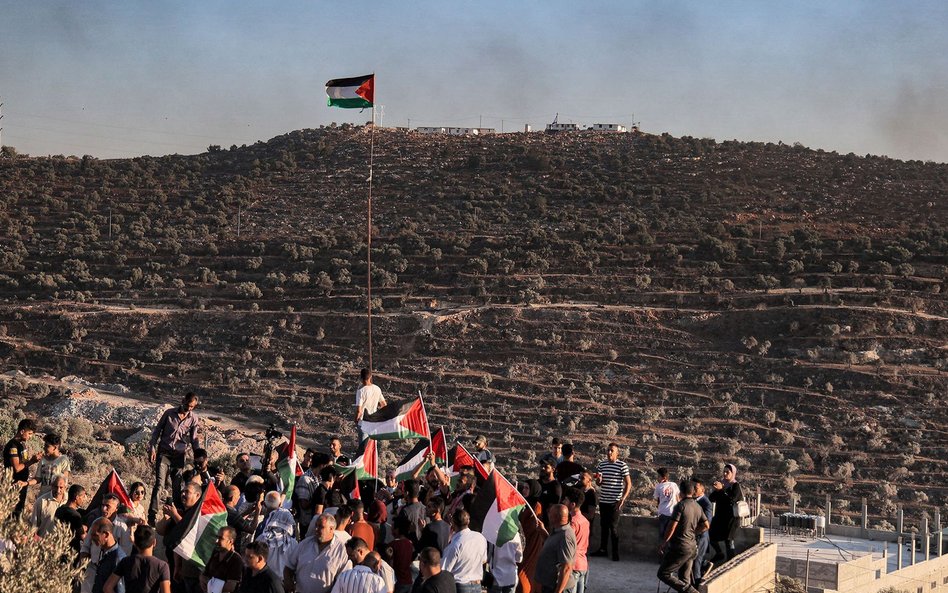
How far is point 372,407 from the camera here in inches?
612

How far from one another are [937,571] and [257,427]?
20628mm

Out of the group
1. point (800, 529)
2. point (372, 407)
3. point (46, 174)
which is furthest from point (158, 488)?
point (46, 174)

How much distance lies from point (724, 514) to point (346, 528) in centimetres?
524

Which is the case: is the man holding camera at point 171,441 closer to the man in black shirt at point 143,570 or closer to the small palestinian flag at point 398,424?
the small palestinian flag at point 398,424

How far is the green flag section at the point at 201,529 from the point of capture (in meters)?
10.2

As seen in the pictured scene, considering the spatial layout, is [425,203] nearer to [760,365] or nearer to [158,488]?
[760,365]

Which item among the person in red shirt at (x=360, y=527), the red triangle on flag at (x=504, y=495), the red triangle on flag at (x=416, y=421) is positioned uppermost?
the red triangle on flag at (x=416, y=421)

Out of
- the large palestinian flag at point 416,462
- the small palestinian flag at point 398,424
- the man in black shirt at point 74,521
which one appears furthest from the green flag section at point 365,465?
the man in black shirt at point 74,521

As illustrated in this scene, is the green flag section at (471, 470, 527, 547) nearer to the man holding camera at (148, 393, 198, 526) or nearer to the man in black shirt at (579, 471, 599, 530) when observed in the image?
the man in black shirt at (579, 471, 599, 530)

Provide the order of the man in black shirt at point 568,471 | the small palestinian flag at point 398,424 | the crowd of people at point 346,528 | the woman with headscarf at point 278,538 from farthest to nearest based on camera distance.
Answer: the small palestinian flag at point 398,424
the man in black shirt at point 568,471
the woman with headscarf at point 278,538
the crowd of people at point 346,528

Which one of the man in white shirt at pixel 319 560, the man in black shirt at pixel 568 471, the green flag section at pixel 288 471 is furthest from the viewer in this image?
the man in black shirt at pixel 568 471

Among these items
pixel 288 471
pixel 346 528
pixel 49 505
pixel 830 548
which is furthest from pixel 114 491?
pixel 830 548

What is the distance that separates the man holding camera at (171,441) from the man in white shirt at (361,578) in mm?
5659

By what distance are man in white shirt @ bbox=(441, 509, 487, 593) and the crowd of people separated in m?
0.01
